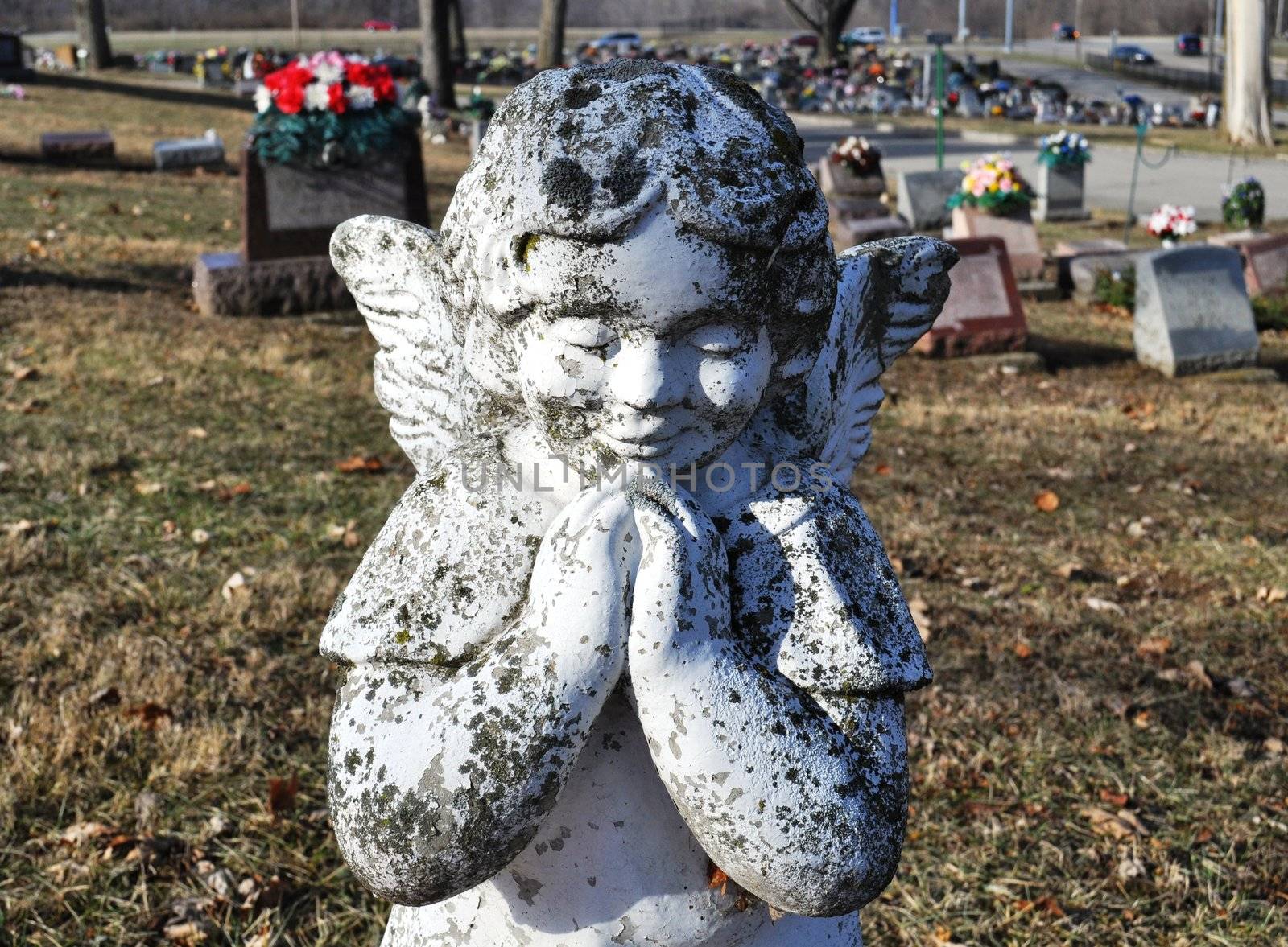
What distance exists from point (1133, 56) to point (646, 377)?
160 ft

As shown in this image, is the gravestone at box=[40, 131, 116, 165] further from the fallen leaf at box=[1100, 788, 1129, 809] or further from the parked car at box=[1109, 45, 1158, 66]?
the parked car at box=[1109, 45, 1158, 66]

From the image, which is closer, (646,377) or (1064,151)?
(646,377)

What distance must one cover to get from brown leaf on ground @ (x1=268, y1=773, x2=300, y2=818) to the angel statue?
205 cm

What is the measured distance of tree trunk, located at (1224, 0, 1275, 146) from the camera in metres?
20.2

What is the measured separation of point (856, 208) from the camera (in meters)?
13.1

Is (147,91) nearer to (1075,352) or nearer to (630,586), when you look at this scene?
(1075,352)

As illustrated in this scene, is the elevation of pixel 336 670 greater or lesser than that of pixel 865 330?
lesser

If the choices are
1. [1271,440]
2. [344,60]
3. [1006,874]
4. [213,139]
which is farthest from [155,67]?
[1006,874]

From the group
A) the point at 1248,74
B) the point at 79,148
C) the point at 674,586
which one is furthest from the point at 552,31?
the point at 674,586

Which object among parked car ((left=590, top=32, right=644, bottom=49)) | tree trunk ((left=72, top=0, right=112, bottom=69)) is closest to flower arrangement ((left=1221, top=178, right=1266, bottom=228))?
tree trunk ((left=72, top=0, right=112, bottom=69))

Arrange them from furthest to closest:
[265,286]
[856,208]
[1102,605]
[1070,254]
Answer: [856,208] → [1070,254] → [265,286] → [1102,605]

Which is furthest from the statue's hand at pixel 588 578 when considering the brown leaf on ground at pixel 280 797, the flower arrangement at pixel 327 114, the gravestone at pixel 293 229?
the flower arrangement at pixel 327 114

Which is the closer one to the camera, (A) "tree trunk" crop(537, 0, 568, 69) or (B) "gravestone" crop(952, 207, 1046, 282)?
(B) "gravestone" crop(952, 207, 1046, 282)

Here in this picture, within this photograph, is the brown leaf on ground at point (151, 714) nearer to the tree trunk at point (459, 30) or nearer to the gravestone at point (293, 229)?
the gravestone at point (293, 229)
